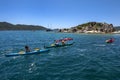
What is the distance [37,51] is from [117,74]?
1031 inches

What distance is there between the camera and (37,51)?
45.3 meters

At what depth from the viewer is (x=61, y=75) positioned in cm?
2511

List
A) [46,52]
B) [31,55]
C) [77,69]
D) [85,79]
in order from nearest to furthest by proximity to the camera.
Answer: [85,79] → [77,69] → [31,55] → [46,52]

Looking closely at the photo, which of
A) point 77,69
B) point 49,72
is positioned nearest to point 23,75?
point 49,72

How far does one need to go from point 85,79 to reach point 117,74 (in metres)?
6.19

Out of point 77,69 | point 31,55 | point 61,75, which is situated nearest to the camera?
point 61,75

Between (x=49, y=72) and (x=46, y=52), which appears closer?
(x=49, y=72)

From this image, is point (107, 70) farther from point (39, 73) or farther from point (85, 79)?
point (39, 73)

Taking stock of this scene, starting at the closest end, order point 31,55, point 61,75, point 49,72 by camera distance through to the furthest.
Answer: point 61,75 → point 49,72 → point 31,55

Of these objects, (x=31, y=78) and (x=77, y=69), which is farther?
(x=77, y=69)

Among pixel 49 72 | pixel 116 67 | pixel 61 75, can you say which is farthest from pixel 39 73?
pixel 116 67

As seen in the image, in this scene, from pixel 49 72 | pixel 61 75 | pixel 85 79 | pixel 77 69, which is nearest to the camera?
pixel 85 79

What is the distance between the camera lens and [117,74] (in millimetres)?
25312

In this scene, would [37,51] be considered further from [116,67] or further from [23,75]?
[116,67]
